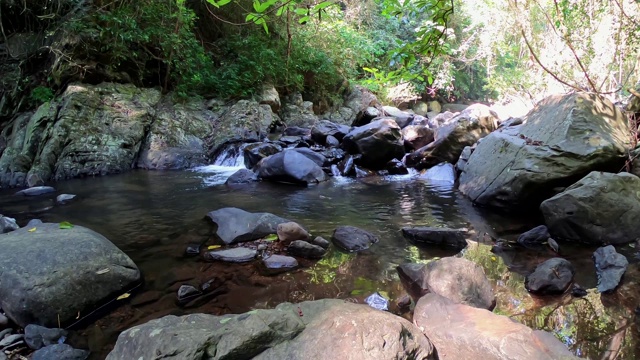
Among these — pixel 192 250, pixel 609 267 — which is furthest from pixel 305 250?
pixel 609 267

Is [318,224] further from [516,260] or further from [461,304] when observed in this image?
[461,304]

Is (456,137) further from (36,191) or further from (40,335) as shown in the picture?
(36,191)

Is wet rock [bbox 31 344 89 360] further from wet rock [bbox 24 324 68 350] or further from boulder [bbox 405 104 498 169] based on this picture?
boulder [bbox 405 104 498 169]

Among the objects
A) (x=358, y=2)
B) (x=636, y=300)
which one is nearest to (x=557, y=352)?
(x=636, y=300)

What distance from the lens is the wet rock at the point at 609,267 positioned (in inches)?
127

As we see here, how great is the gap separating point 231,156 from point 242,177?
2.06 metres

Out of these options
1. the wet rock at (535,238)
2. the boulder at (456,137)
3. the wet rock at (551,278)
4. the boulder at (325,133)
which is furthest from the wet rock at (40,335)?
the boulder at (325,133)

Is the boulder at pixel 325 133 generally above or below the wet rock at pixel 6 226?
below

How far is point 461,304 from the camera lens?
2.67 m

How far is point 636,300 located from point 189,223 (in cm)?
440

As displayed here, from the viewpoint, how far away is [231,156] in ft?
31.2

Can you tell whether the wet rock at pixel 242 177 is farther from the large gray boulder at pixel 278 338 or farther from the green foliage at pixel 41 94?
the large gray boulder at pixel 278 338

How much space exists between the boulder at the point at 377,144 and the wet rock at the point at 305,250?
16.3ft

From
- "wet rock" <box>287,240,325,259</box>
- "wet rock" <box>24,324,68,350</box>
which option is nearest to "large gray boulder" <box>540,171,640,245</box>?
"wet rock" <box>287,240,325,259</box>
